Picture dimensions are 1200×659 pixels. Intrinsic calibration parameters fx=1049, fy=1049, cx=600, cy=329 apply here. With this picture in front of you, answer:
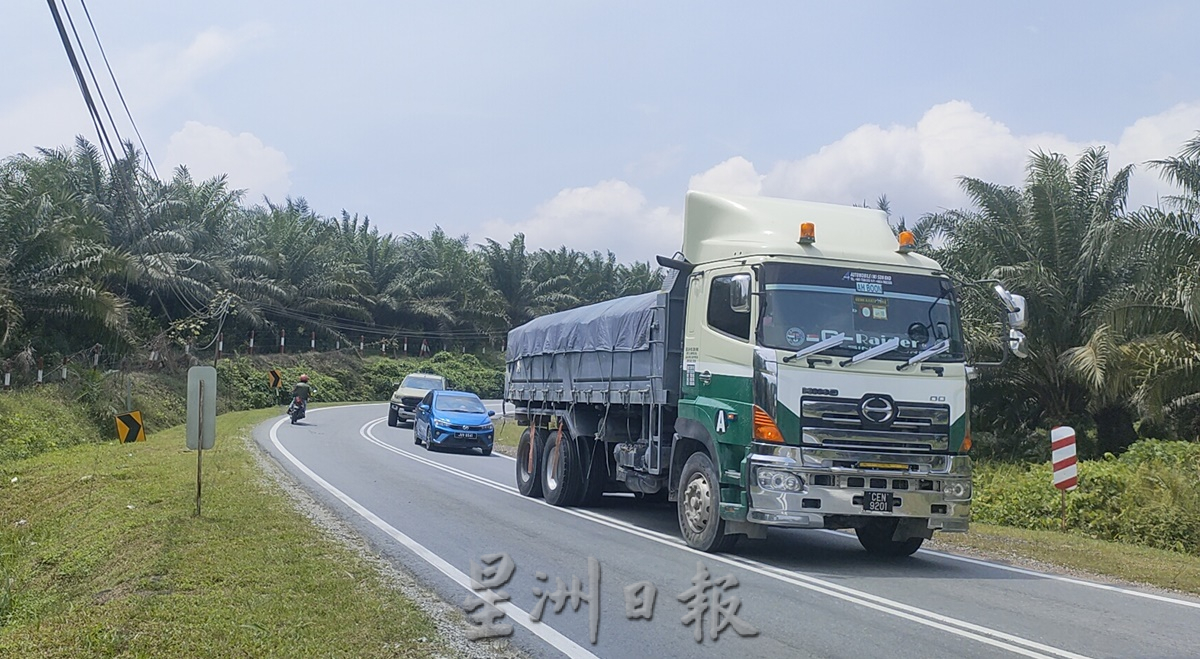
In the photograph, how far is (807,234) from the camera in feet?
35.1

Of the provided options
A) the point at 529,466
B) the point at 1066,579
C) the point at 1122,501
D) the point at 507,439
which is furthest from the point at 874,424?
the point at 507,439

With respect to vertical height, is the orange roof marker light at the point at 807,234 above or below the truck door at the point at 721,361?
above

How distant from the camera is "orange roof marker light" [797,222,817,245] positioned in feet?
35.1

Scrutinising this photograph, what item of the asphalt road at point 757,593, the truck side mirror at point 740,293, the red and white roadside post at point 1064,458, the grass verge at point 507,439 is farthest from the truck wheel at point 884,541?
the grass verge at point 507,439

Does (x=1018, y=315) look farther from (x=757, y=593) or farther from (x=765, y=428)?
(x=757, y=593)

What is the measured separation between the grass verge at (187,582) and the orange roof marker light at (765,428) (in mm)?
3722

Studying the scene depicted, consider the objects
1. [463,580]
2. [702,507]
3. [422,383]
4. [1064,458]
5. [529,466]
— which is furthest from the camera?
[422,383]

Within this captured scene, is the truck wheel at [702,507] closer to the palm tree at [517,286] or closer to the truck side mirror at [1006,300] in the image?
the truck side mirror at [1006,300]

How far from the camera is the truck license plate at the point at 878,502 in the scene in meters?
9.98

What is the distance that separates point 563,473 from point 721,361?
4.95 m

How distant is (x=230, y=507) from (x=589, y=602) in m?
6.36

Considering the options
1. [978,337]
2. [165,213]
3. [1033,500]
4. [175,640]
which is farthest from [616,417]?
[165,213]

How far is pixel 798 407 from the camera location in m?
9.89

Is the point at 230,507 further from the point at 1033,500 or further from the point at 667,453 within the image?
the point at 1033,500
